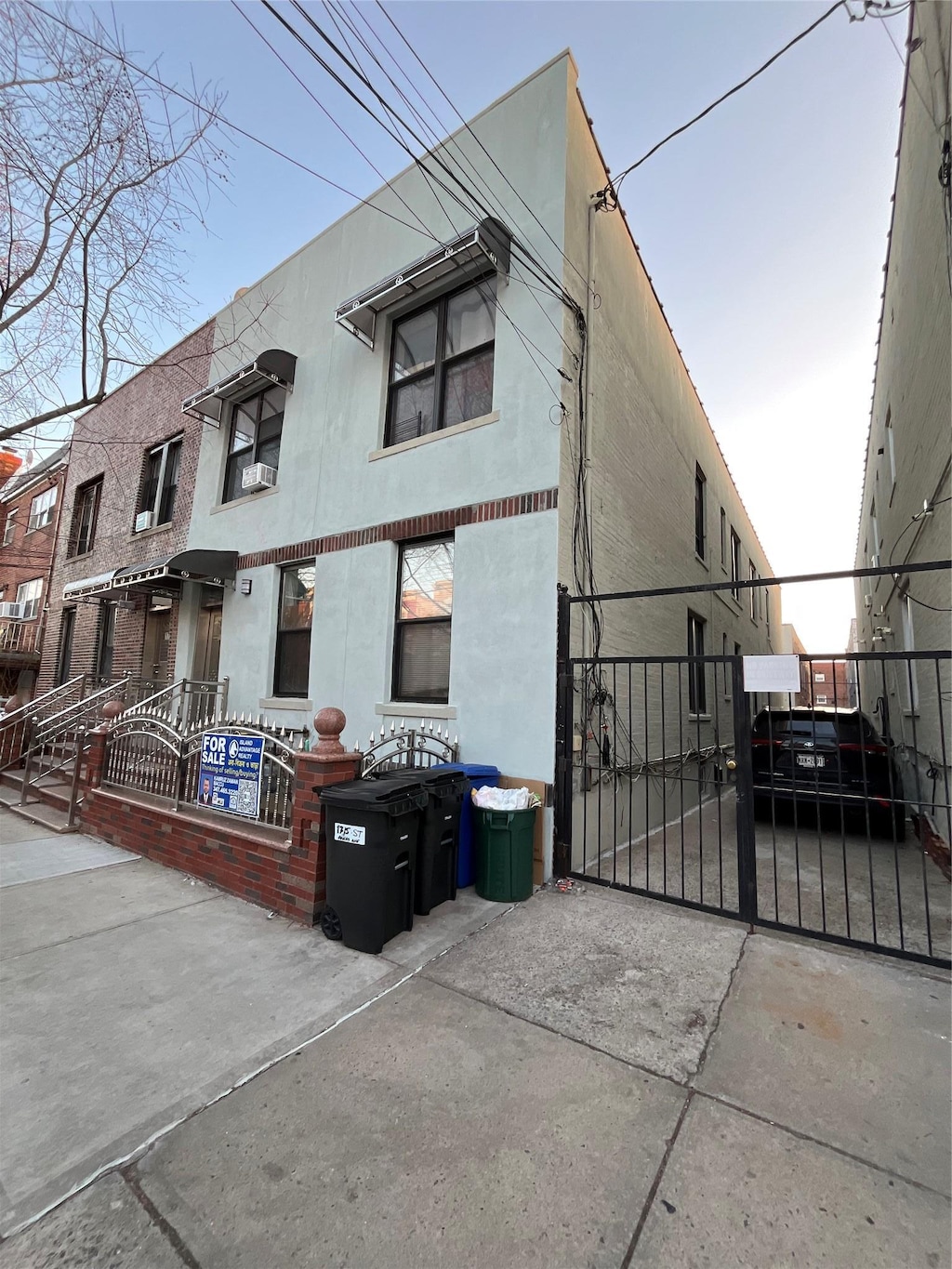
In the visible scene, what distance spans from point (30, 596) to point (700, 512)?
17.7 metres

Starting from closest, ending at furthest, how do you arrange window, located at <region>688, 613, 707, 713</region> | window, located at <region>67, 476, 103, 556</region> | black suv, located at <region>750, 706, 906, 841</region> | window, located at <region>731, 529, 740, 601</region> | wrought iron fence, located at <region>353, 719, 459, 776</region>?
1. wrought iron fence, located at <region>353, 719, 459, 776</region>
2. black suv, located at <region>750, 706, 906, 841</region>
3. window, located at <region>688, 613, 707, 713</region>
4. window, located at <region>67, 476, 103, 556</region>
5. window, located at <region>731, 529, 740, 601</region>

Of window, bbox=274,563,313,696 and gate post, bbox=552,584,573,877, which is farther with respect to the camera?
window, bbox=274,563,313,696

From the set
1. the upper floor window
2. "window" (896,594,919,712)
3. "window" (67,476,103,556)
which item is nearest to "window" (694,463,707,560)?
the upper floor window

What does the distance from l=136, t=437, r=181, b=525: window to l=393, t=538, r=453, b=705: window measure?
650 centimetres

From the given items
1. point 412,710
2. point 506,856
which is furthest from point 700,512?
point 506,856

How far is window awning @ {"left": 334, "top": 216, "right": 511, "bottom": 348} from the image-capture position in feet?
20.0

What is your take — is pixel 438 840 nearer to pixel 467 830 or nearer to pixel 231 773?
pixel 467 830

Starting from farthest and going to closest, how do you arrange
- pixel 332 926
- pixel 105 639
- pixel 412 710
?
pixel 105 639 < pixel 412 710 < pixel 332 926

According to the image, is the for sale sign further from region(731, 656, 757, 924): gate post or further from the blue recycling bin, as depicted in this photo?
region(731, 656, 757, 924): gate post

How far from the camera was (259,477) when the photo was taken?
864cm

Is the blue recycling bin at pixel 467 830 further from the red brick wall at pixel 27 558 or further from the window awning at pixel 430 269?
the red brick wall at pixel 27 558

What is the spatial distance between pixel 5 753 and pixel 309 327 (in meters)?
8.45

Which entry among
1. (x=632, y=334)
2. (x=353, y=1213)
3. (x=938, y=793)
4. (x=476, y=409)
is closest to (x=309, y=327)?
(x=476, y=409)

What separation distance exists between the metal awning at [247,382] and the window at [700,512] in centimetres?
828
